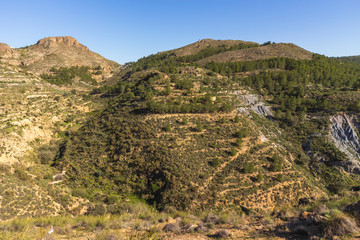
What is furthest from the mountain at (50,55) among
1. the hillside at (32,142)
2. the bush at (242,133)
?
the bush at (242,133)

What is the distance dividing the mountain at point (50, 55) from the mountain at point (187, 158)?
2694 inches

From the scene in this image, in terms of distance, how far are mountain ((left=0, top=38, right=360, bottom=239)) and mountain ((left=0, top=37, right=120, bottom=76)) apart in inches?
2694

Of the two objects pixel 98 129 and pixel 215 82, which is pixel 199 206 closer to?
pixel 98 129

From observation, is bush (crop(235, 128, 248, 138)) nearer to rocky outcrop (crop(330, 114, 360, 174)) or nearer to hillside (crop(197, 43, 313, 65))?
rocky outcrop (crop(330, 114, 360, 174))

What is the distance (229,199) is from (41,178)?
1349 inches

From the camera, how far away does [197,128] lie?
4081 centimetres

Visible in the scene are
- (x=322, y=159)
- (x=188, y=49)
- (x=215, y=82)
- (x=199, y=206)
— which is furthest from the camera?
(x=188, y=49)

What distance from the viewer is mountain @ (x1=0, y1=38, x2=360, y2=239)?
15141 mm

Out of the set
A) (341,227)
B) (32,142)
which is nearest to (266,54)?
(341,227)

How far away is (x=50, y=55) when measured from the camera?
130m

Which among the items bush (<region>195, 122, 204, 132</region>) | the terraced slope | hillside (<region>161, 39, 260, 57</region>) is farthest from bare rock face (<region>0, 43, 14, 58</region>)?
bush (<region>195, 122, 204, 132</region>)

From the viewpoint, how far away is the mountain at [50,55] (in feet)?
380

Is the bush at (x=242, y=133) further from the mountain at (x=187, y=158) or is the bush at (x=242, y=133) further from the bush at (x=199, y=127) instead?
the bush at (x=199, y=127)

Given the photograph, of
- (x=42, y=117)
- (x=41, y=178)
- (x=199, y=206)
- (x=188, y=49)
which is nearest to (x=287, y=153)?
(x=199, y=206)
